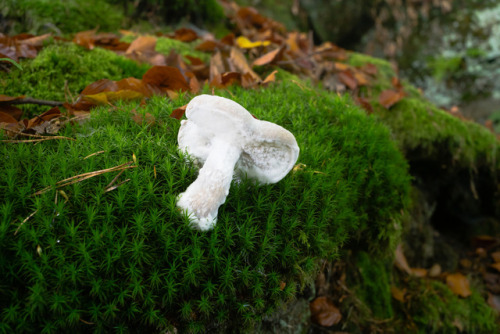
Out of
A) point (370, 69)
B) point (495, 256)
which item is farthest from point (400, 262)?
point (370, 69)

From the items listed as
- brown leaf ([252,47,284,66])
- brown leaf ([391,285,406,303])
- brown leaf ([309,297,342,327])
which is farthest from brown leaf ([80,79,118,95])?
brown leaf ([391,285,406,303])

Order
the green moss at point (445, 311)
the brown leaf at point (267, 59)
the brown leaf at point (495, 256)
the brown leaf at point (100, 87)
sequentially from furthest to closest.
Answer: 1. the brown leaf at point (495, 256)
2. the brown leaf at point (267, 59)
3. the green moss at point (445, 311)
4. the brown leaf at point (100, 87)

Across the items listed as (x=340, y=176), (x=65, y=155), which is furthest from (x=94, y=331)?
(x=340, y=176)

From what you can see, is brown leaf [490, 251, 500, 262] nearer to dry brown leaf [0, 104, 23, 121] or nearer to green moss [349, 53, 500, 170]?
green moss [349, 53, 500, 170]

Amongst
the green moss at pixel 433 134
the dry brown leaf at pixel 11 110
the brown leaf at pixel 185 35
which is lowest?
the green moss at pixel 433 134

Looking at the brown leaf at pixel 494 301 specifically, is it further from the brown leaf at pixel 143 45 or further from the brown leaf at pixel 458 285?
the brown leaf at pixel 143 45

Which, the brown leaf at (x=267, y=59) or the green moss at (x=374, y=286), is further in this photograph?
the brown leaf at (x=267, y=59)

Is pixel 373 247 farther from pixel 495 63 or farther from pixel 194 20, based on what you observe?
pixel 495 63

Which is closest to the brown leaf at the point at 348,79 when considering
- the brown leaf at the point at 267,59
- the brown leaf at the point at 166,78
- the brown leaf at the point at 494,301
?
the brown leaf at the point at 267,59
